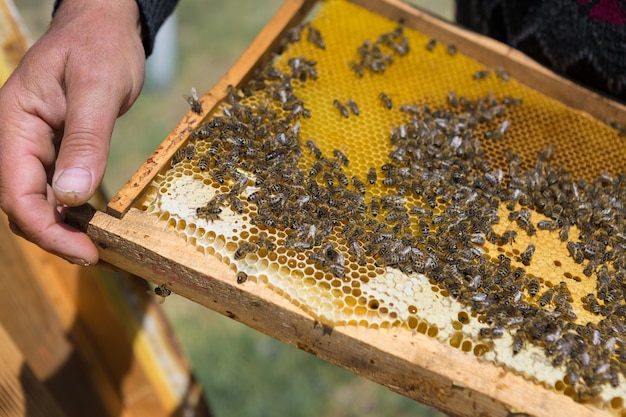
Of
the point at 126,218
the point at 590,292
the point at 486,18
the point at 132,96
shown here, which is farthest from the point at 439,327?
the point at 486,18

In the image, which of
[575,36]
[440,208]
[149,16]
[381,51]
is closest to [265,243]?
[440,208]

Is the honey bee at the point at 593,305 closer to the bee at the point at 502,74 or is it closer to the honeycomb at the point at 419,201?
the honeycomb at the point at 419,201

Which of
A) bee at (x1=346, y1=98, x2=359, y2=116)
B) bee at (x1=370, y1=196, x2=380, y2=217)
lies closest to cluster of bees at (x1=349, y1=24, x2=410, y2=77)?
bee at (x1=346, y1=98, x2=359, y2=116)

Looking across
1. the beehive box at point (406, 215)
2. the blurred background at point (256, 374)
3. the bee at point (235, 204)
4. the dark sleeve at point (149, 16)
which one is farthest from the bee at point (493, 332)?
the blurred background at point (256, 374)

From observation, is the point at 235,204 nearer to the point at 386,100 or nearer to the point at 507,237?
the point at 386,100

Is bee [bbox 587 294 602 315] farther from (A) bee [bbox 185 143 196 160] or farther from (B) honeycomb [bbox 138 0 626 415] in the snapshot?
(A) bee [bbox 185 143 196 160]
